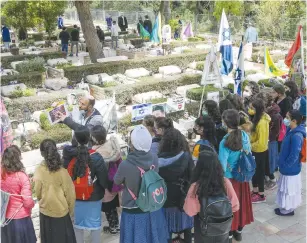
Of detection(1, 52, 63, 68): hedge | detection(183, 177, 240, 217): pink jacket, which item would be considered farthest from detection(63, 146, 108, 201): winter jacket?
detection(1, 52, 63, 68): hedge

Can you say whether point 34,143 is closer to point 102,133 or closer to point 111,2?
point 102,133

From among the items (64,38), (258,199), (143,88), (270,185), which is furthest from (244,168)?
(64,38)

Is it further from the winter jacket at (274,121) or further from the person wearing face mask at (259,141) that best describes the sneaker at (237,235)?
the winter jacket at (274,121)

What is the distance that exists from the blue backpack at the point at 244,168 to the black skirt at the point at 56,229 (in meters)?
1.86

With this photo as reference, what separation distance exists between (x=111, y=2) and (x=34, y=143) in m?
37.7

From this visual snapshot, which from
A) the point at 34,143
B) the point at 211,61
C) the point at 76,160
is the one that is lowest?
the point at 34,143

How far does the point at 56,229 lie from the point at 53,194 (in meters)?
0.44

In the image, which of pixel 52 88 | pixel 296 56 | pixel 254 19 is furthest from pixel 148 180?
pixel 254 19

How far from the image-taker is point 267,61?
31.9 ft

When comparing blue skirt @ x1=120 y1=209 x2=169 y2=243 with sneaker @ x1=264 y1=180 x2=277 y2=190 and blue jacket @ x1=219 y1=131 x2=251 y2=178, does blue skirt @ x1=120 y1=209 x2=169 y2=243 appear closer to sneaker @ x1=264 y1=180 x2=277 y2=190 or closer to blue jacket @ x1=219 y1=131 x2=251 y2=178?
blue jacket @ x1=219 y1=131 x2=251 y2=178

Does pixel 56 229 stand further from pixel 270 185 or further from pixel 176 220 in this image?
pixel 270 185

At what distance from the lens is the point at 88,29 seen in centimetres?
1538

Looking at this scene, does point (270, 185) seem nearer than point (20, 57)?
Yes

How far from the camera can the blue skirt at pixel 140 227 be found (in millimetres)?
3816
